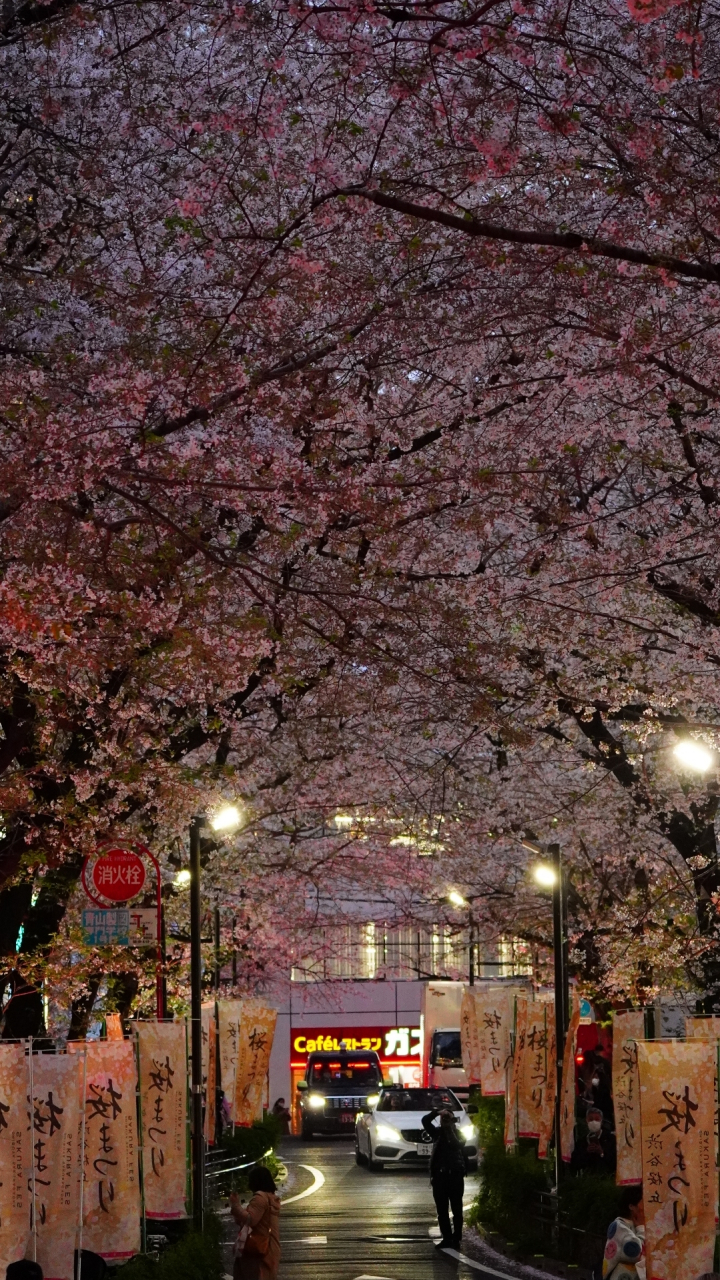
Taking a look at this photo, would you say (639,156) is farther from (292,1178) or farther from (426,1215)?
(292,1178)

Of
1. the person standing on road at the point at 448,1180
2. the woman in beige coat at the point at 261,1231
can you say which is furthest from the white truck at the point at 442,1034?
the woman in beige coat at the point at 261,1231

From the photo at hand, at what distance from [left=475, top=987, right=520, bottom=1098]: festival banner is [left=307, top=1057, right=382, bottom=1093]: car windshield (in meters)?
17.4

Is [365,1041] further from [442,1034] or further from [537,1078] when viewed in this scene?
[537,1078]

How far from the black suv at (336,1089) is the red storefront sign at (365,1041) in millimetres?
7351

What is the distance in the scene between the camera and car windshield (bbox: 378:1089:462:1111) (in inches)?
1203

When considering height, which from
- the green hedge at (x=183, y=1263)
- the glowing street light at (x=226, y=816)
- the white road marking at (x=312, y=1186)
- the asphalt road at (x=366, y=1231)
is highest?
the glowing street light at (x=226, y=816)

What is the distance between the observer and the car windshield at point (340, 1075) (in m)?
41.8

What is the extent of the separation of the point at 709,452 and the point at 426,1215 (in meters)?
13.4

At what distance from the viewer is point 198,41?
454 inches

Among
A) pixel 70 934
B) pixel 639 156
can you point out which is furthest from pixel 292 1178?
pixel 639 156

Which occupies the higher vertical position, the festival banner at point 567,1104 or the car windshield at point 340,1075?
the festival banner at point 567,1104

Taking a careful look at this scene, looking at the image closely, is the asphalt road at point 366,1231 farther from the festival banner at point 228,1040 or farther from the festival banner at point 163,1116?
the festival banner at point 163,1116

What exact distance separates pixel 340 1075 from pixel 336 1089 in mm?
382

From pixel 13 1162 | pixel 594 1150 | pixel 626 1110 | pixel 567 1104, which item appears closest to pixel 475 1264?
pixel 567 1104
